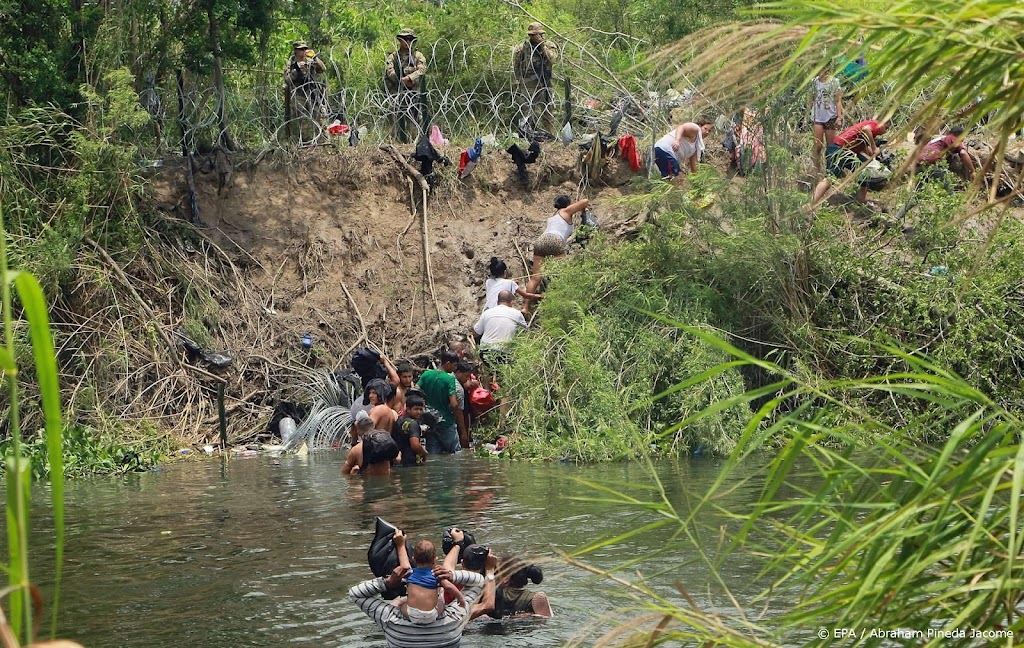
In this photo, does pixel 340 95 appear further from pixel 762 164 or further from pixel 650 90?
pixel 762 164

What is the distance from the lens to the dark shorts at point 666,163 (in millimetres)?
17047

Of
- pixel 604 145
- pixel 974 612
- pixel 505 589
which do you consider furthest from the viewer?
pixel 604 145

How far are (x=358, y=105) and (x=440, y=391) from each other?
21.8 ft

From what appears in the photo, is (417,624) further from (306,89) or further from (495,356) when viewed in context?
(306,89)

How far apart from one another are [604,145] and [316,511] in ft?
30.6

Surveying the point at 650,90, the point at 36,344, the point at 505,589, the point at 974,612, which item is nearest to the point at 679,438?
the point at 650,90

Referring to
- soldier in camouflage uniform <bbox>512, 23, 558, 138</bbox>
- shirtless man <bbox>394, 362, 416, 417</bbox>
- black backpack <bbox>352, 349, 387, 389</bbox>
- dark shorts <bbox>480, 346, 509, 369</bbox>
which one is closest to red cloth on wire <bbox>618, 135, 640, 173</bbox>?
soldier in camouflage uniform <bbox>512, 23, 558, 138</bbox>

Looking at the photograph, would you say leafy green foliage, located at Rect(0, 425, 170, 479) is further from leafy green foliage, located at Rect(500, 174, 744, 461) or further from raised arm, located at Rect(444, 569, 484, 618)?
raised arm, located at Rect(444, 569, 484, 618)

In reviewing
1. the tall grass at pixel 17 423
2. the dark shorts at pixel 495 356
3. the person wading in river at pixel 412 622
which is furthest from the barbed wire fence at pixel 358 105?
the tall grass at pixel 17 423

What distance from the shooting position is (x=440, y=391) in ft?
50.6

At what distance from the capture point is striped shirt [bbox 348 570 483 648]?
7395 millimetres

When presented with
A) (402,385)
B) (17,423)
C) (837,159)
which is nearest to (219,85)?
(402,385)

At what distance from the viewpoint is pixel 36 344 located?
2379 mm

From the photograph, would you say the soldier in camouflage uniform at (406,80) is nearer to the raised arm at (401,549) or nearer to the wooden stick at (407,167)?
the wooden stick at (407,167)
